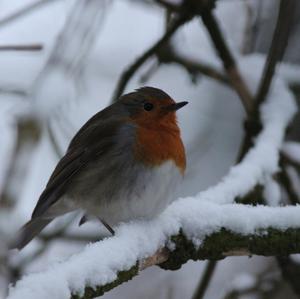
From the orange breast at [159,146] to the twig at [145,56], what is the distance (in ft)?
2.31

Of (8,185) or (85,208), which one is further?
(85,208)

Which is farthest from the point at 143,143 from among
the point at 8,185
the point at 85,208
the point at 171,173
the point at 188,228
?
the point at 8,185

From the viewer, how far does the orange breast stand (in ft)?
10.2

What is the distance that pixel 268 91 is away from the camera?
3.83 metres

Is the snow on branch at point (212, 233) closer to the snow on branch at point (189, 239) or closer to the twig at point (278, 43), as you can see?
the snow on branch at point (189, 239)

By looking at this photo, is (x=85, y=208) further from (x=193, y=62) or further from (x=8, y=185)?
(x=8, y=185)

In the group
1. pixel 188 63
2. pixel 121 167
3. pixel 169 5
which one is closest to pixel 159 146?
pixel 121 167

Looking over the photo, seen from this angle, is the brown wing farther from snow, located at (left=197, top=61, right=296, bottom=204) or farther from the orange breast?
snow, located at (left=197, top=61, right=296, bottom=204)

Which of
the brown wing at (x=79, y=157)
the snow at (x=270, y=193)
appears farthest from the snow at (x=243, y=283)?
the brown wing at (x=79, y=157)

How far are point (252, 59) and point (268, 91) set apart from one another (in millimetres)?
596

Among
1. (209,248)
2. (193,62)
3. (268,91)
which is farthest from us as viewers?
(193,62)

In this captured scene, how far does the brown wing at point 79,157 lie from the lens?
331cm

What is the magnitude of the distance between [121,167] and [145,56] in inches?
42.4

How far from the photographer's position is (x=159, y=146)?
3.17 metres
